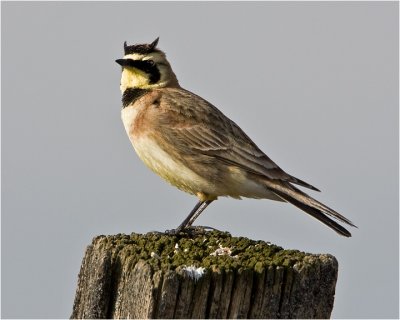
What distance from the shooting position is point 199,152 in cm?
1212

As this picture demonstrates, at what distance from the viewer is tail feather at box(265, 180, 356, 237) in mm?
10594

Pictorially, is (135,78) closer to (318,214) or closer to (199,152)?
(199,152)

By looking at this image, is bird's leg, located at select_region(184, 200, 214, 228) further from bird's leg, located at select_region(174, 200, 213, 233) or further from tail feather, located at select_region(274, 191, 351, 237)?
tail feather, located at select_region(274, 191, 351, 237)

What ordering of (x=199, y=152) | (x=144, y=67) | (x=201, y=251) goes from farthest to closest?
(x=144, y=67) < (x=199, y=152) < (x=201, y=251)

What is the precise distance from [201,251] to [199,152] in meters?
4.21

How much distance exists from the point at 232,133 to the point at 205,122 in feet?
1.36

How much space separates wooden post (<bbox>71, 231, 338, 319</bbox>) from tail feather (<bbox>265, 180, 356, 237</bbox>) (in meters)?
2.78

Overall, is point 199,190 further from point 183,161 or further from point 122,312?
point 122,312

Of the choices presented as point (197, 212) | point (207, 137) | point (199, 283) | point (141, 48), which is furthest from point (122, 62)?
point (199, 283)

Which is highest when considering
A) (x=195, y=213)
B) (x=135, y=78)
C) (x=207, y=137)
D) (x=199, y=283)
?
(x=135, y=78)

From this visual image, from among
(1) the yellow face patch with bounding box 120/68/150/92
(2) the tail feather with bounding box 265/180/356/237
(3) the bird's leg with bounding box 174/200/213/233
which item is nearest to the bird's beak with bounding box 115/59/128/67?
(1) the yellow face patch with bounding box 120/68/150/92

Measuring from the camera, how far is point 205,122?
1239 centimetres

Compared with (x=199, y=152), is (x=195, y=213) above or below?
below

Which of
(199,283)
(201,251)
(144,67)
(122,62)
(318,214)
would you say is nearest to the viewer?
(199,283)
